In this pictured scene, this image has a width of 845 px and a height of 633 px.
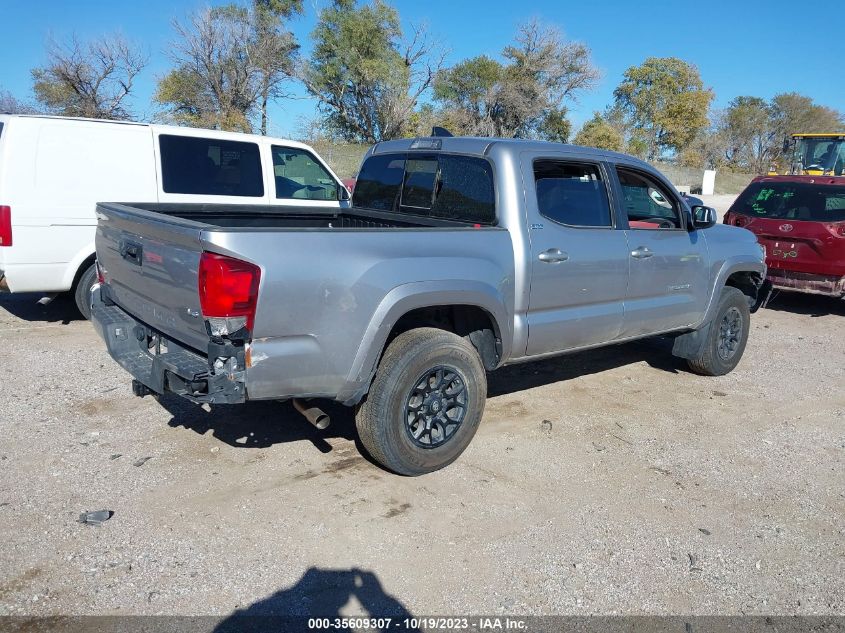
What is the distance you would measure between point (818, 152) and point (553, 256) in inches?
628

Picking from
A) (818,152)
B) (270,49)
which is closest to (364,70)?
(270,49)

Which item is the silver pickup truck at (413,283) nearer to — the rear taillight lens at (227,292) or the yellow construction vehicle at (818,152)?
the rear taillight lens at (227,292)

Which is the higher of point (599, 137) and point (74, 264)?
point (599, 137)

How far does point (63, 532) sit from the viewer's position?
3322 mm

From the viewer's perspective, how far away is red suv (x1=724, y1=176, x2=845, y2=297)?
336 inches

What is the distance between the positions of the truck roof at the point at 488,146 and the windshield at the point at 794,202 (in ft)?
16.1

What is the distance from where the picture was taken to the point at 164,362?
3498 millimetres

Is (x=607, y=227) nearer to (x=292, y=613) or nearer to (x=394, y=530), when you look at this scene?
(x=394, y=530)

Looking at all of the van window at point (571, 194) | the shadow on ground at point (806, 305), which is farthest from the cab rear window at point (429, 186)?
the shadow on ground at point (806, 305)

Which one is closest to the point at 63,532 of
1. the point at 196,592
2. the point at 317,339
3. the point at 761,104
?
the point at 196,592

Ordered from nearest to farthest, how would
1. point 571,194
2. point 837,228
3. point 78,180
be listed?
point 571,194
point 78,180
point 837,228

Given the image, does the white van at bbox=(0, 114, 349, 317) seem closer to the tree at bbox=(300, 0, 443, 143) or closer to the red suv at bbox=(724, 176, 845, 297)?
the red suv at bbox=(724, 176, 845, 297)

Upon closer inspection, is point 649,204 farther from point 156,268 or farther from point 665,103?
point 665,103

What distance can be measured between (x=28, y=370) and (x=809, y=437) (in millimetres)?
6194
